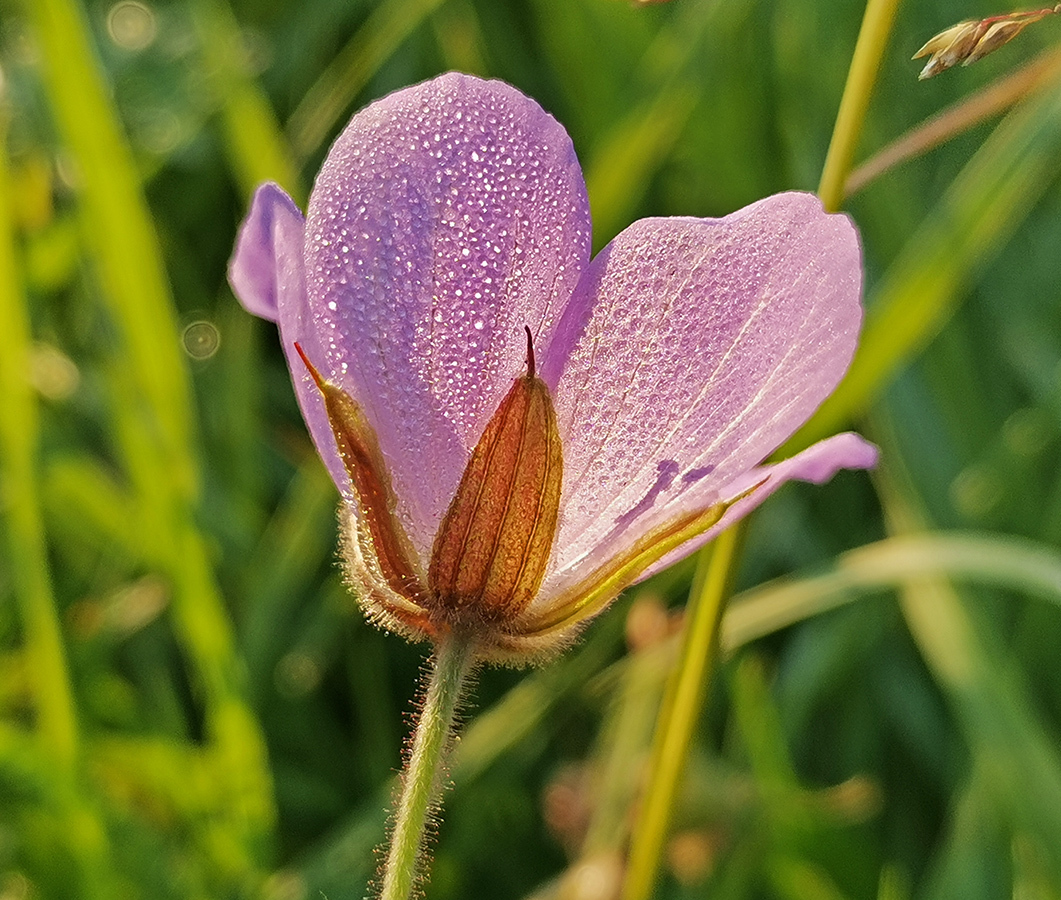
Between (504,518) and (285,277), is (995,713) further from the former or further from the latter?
(285,277)

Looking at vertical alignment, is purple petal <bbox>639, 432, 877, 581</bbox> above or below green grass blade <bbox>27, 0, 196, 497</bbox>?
below

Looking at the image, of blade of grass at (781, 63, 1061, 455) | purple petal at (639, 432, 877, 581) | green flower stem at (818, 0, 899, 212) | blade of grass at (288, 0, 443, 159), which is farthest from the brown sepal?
blade of grass at (288, 0, 443, 159)

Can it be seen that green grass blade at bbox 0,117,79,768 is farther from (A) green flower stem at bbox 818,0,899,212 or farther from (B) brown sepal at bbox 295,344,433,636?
(A) green flower stem at bbox 818,0,899,212

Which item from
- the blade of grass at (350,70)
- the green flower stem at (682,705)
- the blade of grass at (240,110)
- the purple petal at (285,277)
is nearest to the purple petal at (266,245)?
the purple petal at (285,277)

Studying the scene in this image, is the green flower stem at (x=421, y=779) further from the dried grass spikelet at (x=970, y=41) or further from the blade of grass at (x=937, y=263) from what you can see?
the blade of grass at (x=937, y=263)

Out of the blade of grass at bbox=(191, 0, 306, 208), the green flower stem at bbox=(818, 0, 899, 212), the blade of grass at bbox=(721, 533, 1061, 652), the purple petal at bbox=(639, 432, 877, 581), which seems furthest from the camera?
the blade of grass at bbox=(191, 0, 306, 208)

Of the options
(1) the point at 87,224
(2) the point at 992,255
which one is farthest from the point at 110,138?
(2) the point at 992,255

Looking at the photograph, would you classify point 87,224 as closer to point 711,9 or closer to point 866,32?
point 711,9
